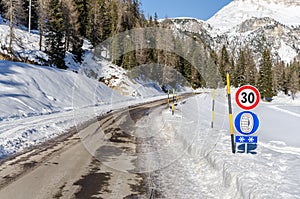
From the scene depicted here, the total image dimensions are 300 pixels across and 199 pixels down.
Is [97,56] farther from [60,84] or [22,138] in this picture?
[22,138]

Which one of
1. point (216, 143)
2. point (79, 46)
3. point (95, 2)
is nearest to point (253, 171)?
point (216, 143)

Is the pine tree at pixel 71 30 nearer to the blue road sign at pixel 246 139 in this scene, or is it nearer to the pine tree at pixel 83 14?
the pine tree at pixel 83 14

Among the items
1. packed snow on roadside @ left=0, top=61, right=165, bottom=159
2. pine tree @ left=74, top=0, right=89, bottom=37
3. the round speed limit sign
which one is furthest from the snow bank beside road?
pine tree @ left=74, top=0, right=89, bottom=37

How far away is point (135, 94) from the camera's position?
1773 inches

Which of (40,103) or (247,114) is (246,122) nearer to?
(247,114)

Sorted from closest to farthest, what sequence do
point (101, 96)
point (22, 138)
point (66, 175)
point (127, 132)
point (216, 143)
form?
point (66, 175)
point (216, 143)
point (22, 138)
point (127, 132)
point (101, 96)

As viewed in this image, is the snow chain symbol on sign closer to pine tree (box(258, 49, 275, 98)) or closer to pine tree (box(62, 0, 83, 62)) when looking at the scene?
pine tree (box(62, 0, 83, 62))

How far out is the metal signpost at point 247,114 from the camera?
6.55m

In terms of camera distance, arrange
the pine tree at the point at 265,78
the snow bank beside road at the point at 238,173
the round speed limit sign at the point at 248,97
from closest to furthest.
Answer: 1. the snow bank beside road at the point at 238,173
2. the round speed limit sign at the point at 248,97
3. the pine tree at the point at 265,78

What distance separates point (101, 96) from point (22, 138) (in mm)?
24055

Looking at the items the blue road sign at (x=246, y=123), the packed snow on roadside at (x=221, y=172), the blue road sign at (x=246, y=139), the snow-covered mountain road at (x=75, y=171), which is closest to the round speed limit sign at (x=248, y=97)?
the blue road sign at (x=246, y=123)

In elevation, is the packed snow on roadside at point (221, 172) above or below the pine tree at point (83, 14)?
below

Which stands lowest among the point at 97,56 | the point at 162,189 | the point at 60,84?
the point at 162,189

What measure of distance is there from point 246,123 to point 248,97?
0.62 m
